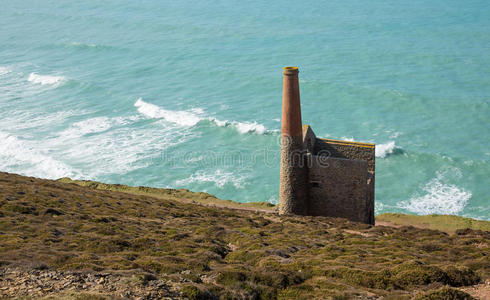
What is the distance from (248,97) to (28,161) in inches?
1341

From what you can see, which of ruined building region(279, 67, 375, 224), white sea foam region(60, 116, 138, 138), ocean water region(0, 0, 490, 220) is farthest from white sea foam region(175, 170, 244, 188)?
white sea foam region(60, 116, 138, 138)

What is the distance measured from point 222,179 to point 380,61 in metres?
47.5

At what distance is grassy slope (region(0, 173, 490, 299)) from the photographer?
14.9 meters

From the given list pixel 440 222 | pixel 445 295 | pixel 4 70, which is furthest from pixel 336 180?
pixel 4 70

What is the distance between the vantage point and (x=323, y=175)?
96.5 ft

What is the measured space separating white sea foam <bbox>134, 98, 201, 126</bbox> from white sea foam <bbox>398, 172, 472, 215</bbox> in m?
32.1

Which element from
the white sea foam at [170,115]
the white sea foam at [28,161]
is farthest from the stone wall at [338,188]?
the white sea foam at [170,115]

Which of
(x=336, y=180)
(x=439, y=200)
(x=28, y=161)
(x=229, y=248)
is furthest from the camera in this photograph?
(x=28, y=161)

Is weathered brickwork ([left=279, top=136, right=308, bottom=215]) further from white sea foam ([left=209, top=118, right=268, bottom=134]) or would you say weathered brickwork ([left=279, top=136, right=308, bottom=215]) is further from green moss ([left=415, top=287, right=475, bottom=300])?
white sea foam ([left=209, top=118, right=268, bottom=134])

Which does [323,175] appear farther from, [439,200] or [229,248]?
[439,200]

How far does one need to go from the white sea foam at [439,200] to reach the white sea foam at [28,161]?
1368 inches

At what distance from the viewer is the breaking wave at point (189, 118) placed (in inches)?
2372

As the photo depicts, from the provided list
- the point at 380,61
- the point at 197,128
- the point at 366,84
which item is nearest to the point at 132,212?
the point at 197,128

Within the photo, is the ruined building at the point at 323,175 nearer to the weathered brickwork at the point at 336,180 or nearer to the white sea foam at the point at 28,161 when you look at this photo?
the weathered brickwork at the point at 336,180
